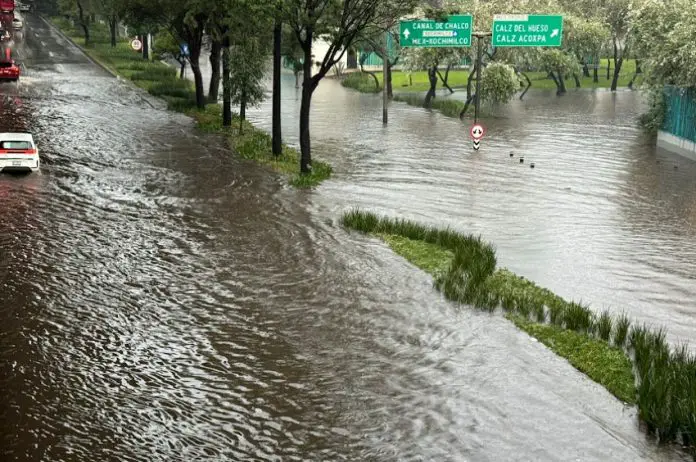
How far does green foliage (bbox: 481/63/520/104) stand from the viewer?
5269cm

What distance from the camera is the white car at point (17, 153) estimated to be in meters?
29.9

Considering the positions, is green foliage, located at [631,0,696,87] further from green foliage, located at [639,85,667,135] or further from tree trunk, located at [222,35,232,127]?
tree trunk, located at [222,35,232,127]

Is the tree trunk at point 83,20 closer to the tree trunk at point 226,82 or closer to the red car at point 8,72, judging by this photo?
the red car at point 8,72

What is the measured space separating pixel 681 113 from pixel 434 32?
527 inches

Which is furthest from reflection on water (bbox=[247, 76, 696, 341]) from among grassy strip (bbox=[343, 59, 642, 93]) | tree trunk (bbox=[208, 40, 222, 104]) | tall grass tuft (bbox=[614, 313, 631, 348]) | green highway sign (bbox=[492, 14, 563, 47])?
grassy strip (bbox=[343, 59, 642, 93])

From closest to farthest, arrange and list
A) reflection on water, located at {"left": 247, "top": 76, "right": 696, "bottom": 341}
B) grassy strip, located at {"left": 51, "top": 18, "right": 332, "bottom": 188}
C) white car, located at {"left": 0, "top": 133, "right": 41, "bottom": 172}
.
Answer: reflection on water, located at {"left": 247, "top": 76, "right": 696, "bottom": 341}
white car, located at {"left": 0, "top": 133, "right": 41, "bottom": 172}
grassy strip, located at {"left": 51, "top": 18, "right": 332, "bottom": 188}

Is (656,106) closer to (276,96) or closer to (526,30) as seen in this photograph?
(526,30)

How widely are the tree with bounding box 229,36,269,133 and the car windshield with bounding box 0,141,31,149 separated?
11.2 m

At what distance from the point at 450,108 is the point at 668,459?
47.2 metres

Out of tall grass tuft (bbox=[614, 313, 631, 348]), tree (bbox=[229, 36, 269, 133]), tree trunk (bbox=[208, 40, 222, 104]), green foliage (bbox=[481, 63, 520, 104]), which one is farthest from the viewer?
green foliage (bbox=[481, 63, 520, 104])

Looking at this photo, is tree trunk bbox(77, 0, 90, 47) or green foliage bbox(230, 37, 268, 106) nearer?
green foliage bbox(230, 37, 268, 106)

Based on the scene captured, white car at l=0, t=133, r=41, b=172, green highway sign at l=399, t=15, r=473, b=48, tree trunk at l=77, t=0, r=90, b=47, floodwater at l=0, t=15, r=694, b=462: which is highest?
tree trunk at l=77, t=0, r=90, b=47

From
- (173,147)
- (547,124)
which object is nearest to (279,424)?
(173,147)

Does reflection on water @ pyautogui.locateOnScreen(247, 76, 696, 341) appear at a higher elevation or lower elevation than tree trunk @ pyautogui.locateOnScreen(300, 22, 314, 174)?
lower
